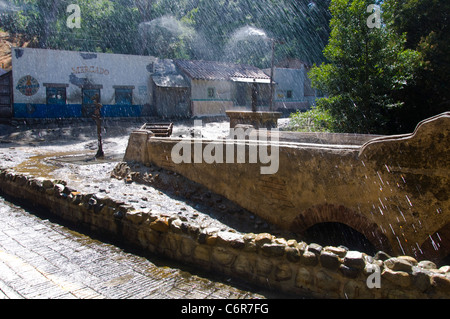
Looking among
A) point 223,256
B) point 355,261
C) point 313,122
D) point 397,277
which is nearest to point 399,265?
point 397,277

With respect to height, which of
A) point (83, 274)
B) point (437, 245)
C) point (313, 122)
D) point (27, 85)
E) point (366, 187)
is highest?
point (27, 85)

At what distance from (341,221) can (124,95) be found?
19.2 metres

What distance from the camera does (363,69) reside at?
1151cm

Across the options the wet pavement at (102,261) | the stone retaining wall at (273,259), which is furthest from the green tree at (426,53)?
the stone retaining wall at (273,259)

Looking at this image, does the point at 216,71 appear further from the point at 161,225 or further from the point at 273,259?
the point at 273,259

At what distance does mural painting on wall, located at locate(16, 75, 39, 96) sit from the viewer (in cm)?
1947

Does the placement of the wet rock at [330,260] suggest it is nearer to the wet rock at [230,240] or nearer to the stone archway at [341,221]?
Answer: the wet rock at [230,240]

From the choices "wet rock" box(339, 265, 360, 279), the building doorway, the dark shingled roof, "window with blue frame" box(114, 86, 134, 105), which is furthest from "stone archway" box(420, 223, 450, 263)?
the dark shingled roof

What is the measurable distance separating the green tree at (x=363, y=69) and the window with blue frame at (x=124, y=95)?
45.4 feet

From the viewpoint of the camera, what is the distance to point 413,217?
15.5ft

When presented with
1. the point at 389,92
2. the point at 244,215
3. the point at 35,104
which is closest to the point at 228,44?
the point at 35,104

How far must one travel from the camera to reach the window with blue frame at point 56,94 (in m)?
20.2

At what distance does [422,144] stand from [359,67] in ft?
25.2

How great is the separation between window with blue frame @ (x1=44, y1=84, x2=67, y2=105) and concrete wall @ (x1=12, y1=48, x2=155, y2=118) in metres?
0.16
